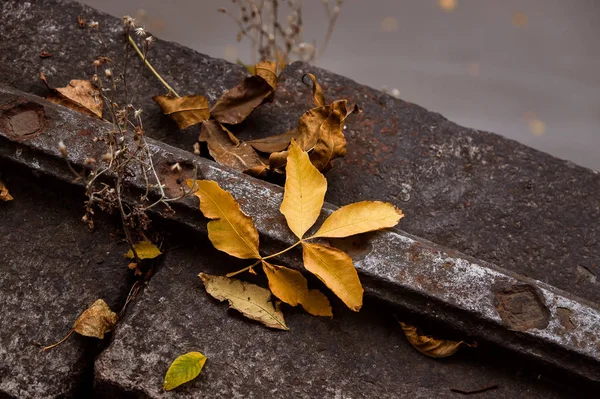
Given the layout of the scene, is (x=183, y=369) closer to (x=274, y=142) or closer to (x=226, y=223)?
(x=226, y=223)

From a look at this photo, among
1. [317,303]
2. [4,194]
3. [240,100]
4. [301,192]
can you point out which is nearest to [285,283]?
[317,303]

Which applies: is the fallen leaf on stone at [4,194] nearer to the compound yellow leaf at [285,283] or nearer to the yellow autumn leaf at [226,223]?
the yellow autumn leaf at [226,223]

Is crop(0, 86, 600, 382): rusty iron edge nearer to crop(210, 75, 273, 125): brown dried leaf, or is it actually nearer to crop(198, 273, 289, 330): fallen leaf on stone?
crop(198, 273, 289, 330): fallen leaf on stone

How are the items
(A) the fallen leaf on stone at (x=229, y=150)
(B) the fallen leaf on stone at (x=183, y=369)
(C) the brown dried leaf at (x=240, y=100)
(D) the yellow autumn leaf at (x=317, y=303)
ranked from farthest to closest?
1. (C) the brown dried leaf at (x=240, y=100)
2. (A) the fallen leaf on stone at (x=229, y=150)
3. (D) the yellow autumn leaf at (x=317, y=303)
4. (B) the fallen leaf on stone at (x=183, y=369)

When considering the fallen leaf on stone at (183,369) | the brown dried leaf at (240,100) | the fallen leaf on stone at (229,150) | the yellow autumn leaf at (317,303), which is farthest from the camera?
the brown dried leaf at (240,100)

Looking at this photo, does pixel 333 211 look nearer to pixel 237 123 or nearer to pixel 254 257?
pixel 254 257

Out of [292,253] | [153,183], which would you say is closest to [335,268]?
[292,253]

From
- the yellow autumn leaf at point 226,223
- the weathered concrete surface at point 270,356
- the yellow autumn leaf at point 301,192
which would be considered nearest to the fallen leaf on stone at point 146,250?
the weathered concrete surface at point 270,356
